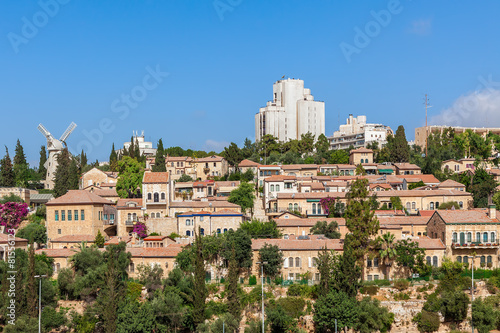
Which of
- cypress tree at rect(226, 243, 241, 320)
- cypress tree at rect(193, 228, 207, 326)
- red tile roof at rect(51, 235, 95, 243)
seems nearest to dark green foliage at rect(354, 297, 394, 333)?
cypress tree at rect(226, 243, 241, 320)

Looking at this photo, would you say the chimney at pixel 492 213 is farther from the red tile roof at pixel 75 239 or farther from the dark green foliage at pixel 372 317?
the red tile roof at pixel 75 239

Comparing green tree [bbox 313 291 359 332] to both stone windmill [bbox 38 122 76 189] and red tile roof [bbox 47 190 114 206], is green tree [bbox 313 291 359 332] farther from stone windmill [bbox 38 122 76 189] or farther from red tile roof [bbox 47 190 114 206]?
stone windmill [bbox 38 122 76 189]

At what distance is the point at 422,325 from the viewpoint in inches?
1991

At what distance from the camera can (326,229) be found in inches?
2404

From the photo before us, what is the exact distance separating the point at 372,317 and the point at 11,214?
43727mm

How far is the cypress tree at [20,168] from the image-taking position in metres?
95.3

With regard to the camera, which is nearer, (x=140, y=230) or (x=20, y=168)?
(x=140, y=230)

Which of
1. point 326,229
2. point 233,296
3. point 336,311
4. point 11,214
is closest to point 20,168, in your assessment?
point 11,214

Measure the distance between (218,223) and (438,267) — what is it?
21.8 m

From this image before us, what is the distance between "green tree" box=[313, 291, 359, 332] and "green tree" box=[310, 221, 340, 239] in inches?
484

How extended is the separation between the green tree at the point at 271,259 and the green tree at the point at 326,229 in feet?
27.0

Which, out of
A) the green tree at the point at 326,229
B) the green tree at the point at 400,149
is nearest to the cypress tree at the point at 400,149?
the green tree at the point at 400,149

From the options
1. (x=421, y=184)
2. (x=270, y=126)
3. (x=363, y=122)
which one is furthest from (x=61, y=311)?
(x=363, y=122)

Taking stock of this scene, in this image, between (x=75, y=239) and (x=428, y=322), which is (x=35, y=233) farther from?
(x=428, y=322)
